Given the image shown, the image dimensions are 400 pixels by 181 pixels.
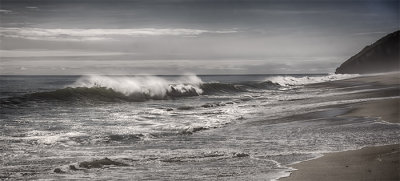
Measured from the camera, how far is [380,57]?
307 ft

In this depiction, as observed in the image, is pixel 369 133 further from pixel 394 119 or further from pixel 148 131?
pixel 148 131

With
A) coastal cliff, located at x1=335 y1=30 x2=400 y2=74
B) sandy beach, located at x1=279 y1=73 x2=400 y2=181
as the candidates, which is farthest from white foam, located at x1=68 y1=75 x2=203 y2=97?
coastal cliff, located at x1=335 y1=30 x2=400 y2=74

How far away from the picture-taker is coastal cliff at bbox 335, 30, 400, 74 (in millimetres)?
88688

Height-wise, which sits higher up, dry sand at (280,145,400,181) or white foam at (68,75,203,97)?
white foam at (68,75,203,97)

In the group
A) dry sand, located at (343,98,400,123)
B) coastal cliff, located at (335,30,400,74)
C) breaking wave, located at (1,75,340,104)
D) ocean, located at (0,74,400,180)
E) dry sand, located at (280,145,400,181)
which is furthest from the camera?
coastal cliff, located at (335,30,400,74)

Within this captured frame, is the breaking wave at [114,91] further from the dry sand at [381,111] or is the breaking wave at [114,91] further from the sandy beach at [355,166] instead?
the sandy beach at [355,166]

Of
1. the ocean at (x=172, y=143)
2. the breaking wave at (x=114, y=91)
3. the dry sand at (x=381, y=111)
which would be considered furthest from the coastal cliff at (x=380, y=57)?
the ocean at (x=172, y=143)

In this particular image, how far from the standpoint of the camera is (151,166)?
9367 millimetres

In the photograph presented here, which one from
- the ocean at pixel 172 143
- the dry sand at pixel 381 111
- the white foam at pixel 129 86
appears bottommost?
the ocean at pixel 172 143

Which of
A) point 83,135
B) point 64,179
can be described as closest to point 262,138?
point 83,135

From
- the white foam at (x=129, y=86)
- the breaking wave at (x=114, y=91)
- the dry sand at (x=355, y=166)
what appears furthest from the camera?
the white foam at (x=129, y=86)

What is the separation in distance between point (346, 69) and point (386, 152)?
107m

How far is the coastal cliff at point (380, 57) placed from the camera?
88.7 meters

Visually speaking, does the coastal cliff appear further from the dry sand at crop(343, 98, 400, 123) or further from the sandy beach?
the sandy beach
